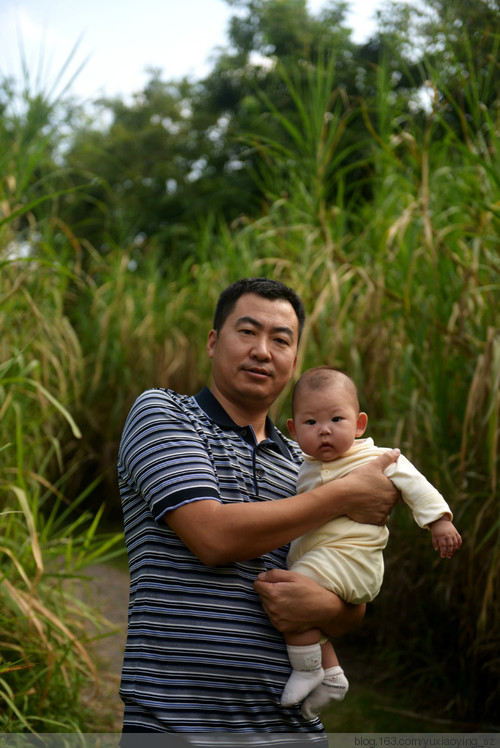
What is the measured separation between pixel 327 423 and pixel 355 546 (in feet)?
0.99

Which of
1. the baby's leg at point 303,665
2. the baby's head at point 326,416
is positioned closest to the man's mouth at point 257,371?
the baby's head at point 326,416

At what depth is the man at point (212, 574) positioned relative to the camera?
1.50 meters

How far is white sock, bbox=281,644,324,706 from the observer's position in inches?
62.6

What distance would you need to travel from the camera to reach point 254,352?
183 centimetres

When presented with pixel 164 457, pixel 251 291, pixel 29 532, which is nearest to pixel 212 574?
pixel 164 457

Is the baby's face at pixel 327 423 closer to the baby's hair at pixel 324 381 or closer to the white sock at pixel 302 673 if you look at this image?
the baby's hair at pixel 324 381

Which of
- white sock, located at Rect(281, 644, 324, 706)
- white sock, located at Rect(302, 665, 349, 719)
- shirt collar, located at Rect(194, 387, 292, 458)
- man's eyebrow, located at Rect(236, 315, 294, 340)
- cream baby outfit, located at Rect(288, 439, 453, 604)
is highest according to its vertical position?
man's eyebrow, located at Rect(236, 315, 294, 340)

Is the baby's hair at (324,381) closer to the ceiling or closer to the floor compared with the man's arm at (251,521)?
closer to the ceiling

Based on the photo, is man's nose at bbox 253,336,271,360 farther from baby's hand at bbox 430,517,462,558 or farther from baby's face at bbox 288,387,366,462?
baby's hand at bbox 430,517,462,558

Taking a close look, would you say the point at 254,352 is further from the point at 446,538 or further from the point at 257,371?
the point at 446,538

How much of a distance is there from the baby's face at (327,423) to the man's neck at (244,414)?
5.8 inches

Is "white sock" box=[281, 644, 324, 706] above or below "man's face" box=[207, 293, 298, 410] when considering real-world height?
below

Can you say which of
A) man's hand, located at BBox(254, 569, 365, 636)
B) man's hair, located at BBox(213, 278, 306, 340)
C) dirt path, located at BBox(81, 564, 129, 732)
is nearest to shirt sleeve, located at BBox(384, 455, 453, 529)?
man's hand, located at BBox(254, 569, 365, 636)

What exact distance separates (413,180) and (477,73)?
61cm
